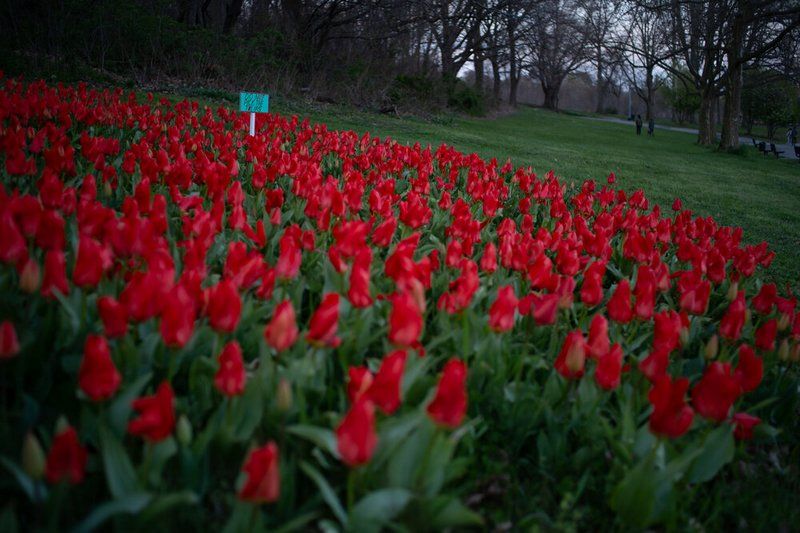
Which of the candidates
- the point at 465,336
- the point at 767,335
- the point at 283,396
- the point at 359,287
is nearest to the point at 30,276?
the point at 283,396

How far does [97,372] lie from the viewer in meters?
1.37

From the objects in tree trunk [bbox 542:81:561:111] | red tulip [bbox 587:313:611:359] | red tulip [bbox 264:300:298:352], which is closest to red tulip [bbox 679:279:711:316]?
red tulip [bbox 587:313:611:359]

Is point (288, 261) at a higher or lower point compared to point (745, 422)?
higher

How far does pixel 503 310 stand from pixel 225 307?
897mm

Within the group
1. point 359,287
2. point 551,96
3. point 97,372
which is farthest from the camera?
point 551,96

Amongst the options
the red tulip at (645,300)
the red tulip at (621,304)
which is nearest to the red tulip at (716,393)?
the red tulip at (621,304)

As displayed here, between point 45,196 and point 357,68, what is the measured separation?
17745 mm

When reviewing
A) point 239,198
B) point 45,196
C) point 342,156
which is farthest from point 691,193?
point 45,196

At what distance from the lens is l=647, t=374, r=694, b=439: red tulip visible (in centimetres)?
158

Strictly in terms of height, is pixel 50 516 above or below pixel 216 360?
below

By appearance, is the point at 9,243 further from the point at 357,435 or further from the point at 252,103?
the point at 252,103

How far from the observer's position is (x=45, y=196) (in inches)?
99.9

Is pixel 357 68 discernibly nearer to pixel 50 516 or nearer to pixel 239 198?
pixel 239 198

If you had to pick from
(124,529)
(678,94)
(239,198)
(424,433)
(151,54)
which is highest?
(678,94)
